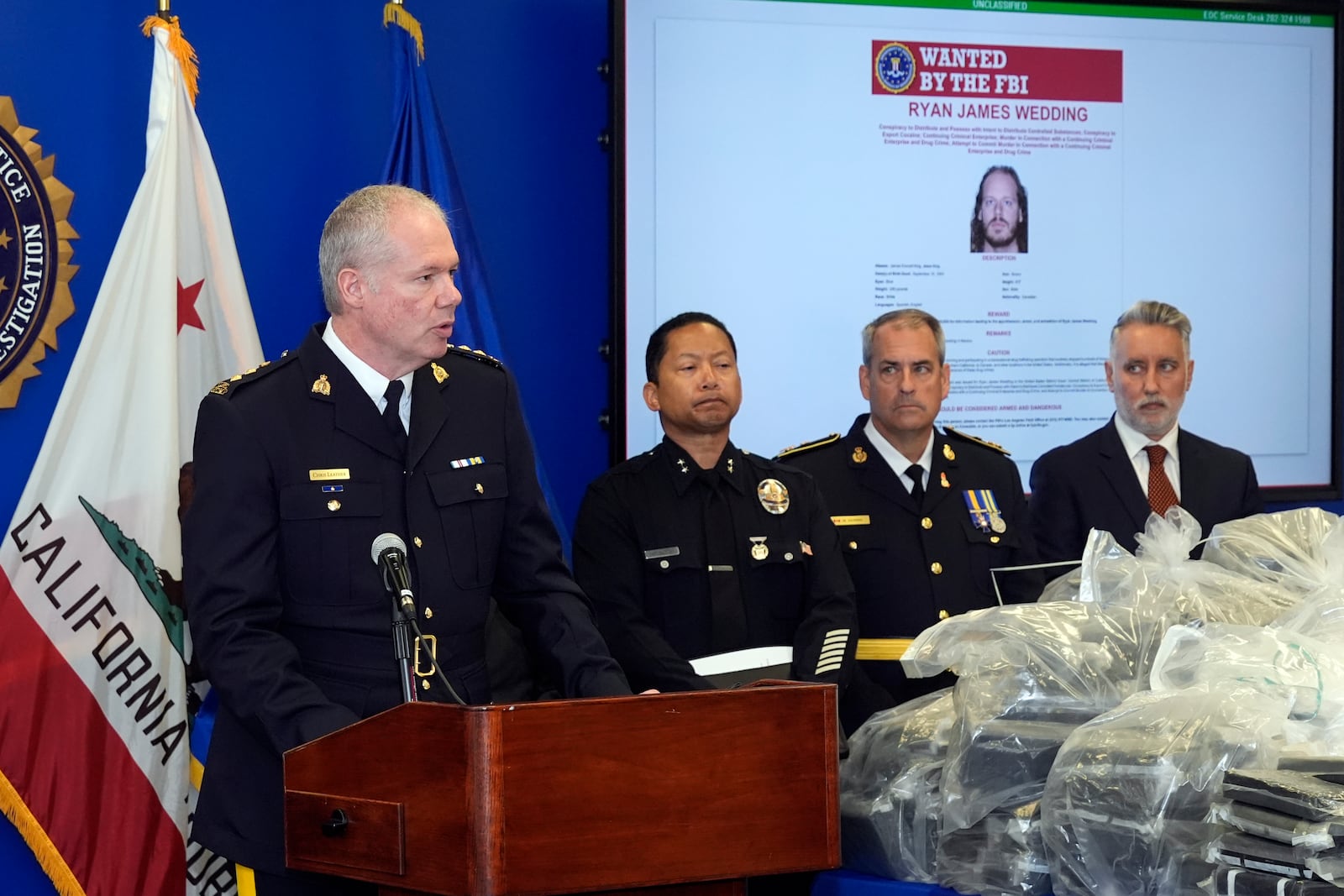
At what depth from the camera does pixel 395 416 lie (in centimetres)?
235

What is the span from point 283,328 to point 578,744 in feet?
7.70

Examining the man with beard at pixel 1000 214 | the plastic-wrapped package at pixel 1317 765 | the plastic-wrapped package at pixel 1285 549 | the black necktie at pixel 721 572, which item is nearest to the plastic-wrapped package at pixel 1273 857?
the plastic-wrapped package at pixel 1317 765

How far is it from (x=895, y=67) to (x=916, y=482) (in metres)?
1.37

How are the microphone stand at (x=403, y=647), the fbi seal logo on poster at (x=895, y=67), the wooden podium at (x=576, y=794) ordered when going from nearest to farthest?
the wooden podium at (x=576, y=794), the microphone stand at (x=403, y=647), the fbi seal logo on poster at (x=895, y=67)

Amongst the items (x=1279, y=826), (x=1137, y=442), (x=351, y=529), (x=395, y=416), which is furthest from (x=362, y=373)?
(x=1137, y=442)

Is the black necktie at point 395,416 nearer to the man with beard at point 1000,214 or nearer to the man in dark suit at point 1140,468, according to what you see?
the man in dark suit at point 1140,468

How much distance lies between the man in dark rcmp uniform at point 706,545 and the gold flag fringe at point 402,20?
1.03 m

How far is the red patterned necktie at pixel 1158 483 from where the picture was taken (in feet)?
12.0

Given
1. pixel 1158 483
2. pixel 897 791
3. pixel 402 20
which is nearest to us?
pixel 897 791

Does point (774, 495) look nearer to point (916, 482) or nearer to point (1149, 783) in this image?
point (916, 482)

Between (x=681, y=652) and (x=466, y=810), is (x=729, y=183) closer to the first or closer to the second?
(x=681, y=652)

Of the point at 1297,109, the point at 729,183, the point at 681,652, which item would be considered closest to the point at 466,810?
the point at 681,652

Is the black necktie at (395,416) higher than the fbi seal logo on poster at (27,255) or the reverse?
the reverse

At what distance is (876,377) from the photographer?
3.41 m
